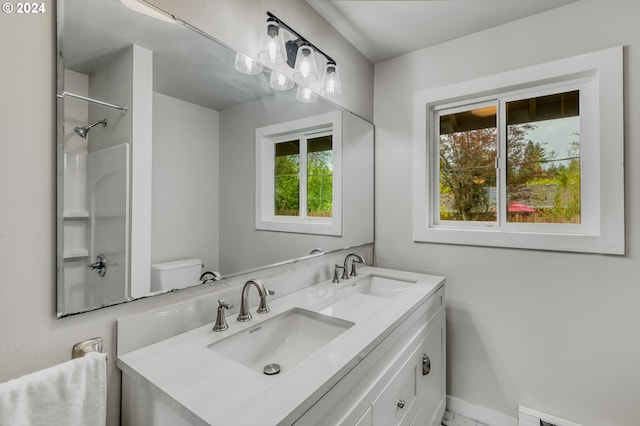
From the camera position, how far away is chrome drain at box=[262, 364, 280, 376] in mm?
944

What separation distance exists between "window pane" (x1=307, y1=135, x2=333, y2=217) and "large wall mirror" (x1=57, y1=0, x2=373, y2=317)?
8 centimetres

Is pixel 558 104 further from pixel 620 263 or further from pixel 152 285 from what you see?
pixel 152 285

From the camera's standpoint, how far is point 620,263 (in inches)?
54.6

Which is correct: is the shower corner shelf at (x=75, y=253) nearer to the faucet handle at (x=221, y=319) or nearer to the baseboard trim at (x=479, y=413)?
the faucet handle at (x=221, y=319)

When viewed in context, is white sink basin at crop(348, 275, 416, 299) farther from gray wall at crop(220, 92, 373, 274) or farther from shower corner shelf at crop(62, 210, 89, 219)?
shower corner shelf at crop(62, 210, 89, 219)

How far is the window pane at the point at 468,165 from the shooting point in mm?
1810

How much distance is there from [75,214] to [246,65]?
81 cm

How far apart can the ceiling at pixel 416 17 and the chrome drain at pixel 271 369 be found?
168 centimetres

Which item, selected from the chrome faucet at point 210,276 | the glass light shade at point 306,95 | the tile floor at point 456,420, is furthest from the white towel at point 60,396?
the tile floor at point 456,420

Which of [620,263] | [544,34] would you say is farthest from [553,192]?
[544,34]

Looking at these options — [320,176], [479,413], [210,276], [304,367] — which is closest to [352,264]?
[320,176]

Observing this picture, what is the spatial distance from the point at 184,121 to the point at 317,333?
93 cm

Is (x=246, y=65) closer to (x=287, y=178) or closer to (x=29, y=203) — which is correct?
(x=287, y=178)

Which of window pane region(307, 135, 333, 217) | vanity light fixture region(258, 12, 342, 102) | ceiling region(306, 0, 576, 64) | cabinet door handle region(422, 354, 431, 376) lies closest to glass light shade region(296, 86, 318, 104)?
vanity light fixture region(258, 12, 342, 102)
